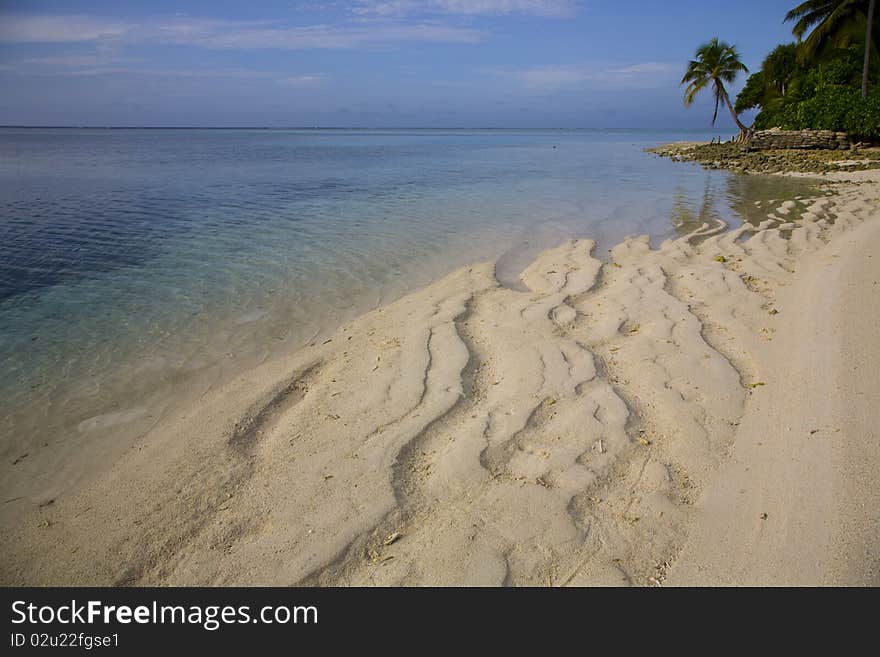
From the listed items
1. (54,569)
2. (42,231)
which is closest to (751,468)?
(54,569)

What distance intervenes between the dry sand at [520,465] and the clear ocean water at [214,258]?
3.13 feet

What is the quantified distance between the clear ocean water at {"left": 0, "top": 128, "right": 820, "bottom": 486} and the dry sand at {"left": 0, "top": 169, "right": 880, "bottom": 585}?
955 millimetres

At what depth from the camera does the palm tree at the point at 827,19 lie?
1228 inches

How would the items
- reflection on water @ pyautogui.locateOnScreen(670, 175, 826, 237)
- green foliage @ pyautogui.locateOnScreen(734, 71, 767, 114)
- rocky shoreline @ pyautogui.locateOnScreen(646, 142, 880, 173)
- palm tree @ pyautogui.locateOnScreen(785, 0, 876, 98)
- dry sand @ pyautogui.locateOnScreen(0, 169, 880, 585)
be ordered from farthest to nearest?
green foliage @ pyautogui.locateOnScreen(734, 71, 767, 114) < palm tree @ pyautogui.locateOnScreen(785, 0, 876, 98) < rocky shoreline @ pyautogui.locateOnScreen(646, 142, 880, 173) < reflection on water @ pyautogui.locateOnScreen(670, 175, 826, 237) < dry sand @ pyautogui.locateOnScreen(0, 169, 880, 585)

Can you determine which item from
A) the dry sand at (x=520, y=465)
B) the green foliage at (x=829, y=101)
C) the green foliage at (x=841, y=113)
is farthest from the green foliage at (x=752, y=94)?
the dry sand at (x=520, y=465)

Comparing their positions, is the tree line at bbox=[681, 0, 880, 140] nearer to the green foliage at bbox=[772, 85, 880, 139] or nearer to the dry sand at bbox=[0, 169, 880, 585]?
the green foliage at bbox=[772, 85, 880, 139]

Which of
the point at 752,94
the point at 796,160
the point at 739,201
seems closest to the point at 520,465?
the point at 739,201

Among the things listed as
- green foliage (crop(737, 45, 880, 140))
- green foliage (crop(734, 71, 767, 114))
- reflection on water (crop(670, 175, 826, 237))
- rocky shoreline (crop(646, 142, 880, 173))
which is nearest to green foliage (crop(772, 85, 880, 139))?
green foliage (crop(737, 45, 880, 140))

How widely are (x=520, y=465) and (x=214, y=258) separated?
25.7 ft

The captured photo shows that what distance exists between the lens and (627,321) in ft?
17.7

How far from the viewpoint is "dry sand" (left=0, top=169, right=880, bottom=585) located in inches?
99.7

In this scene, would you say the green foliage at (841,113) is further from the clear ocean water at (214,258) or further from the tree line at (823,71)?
the clear ocean water at (214,258)
